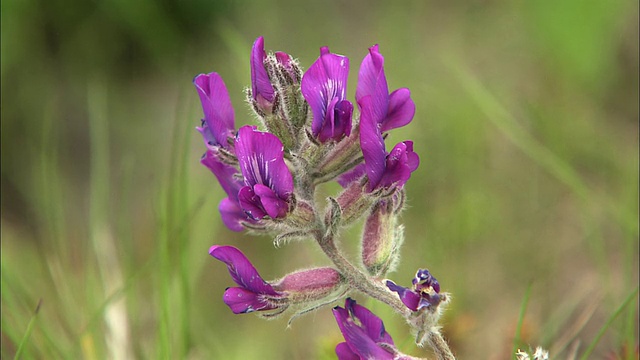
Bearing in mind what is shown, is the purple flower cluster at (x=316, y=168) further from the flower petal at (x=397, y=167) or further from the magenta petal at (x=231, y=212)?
the magenta petal at (x=231, y=212)

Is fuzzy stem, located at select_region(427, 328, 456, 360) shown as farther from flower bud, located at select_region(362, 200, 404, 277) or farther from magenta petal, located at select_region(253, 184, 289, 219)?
magenta petal, located at select_region(253, 184, 289, 219)

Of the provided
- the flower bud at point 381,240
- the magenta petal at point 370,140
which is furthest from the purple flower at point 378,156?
the flower bud at point 381,240

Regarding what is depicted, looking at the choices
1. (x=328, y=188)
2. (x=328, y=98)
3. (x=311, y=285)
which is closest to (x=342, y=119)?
(x=328, y=98)

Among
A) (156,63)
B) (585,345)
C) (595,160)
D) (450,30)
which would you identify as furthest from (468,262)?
(156,63)

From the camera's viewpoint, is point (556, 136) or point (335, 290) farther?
point (556, 136)

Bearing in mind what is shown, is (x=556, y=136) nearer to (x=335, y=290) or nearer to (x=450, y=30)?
(x=450, y=30)

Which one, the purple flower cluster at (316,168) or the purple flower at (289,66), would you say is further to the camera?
the purple flower at (289,66)

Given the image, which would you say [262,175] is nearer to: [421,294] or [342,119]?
[342,119]
